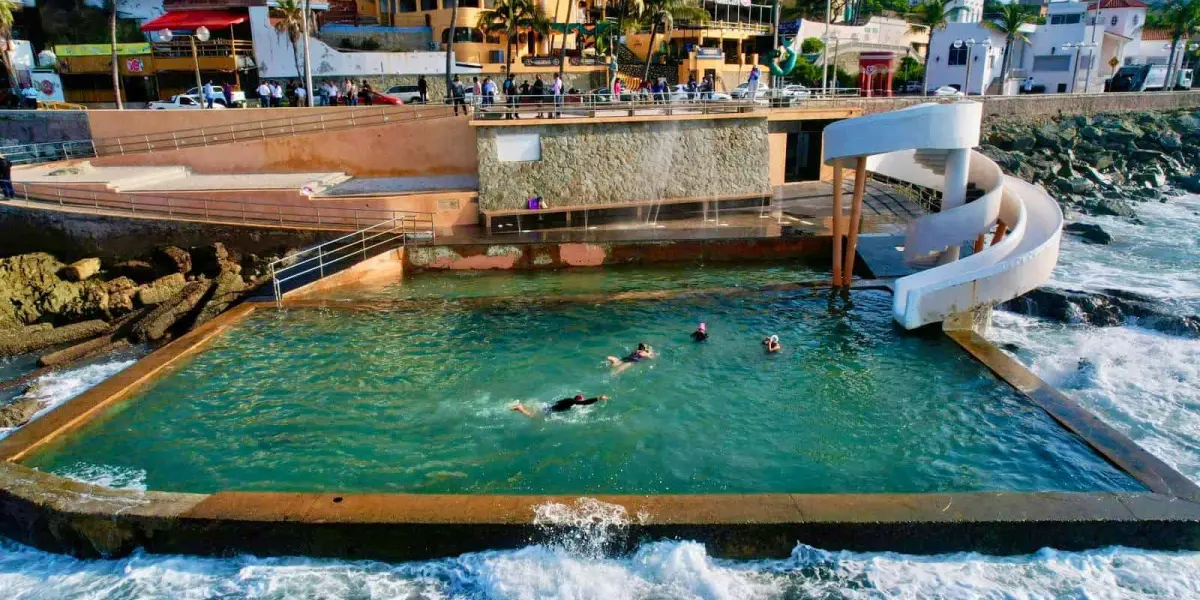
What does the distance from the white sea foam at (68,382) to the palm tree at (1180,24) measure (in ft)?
218

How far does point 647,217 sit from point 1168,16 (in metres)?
56.7

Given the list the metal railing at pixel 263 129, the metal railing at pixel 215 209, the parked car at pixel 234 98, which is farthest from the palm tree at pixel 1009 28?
the parked car at pixel 234 98

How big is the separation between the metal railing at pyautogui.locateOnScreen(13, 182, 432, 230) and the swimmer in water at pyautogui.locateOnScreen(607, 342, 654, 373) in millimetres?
10819

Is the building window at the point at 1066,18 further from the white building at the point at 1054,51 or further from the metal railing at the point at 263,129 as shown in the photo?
the metal railing at the point at 263,129

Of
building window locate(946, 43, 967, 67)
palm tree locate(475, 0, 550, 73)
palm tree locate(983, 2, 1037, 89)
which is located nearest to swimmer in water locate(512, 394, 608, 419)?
palm tree locate(475, 0, 550, 73)

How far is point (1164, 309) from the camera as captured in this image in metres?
16.9

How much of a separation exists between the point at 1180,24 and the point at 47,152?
67.4 metres

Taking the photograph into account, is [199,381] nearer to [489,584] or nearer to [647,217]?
[489,584]

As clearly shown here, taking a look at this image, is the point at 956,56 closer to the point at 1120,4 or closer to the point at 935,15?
the point at 935,15

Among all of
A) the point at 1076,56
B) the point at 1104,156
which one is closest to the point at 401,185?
the point at 1104,156

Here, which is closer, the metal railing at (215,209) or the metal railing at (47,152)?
the metal railing at (215,209)

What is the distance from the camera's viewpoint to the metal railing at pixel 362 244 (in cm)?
2025

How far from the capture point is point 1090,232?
25.6 m

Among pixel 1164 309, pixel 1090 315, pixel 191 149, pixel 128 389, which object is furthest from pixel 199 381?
pixel 1164 309
